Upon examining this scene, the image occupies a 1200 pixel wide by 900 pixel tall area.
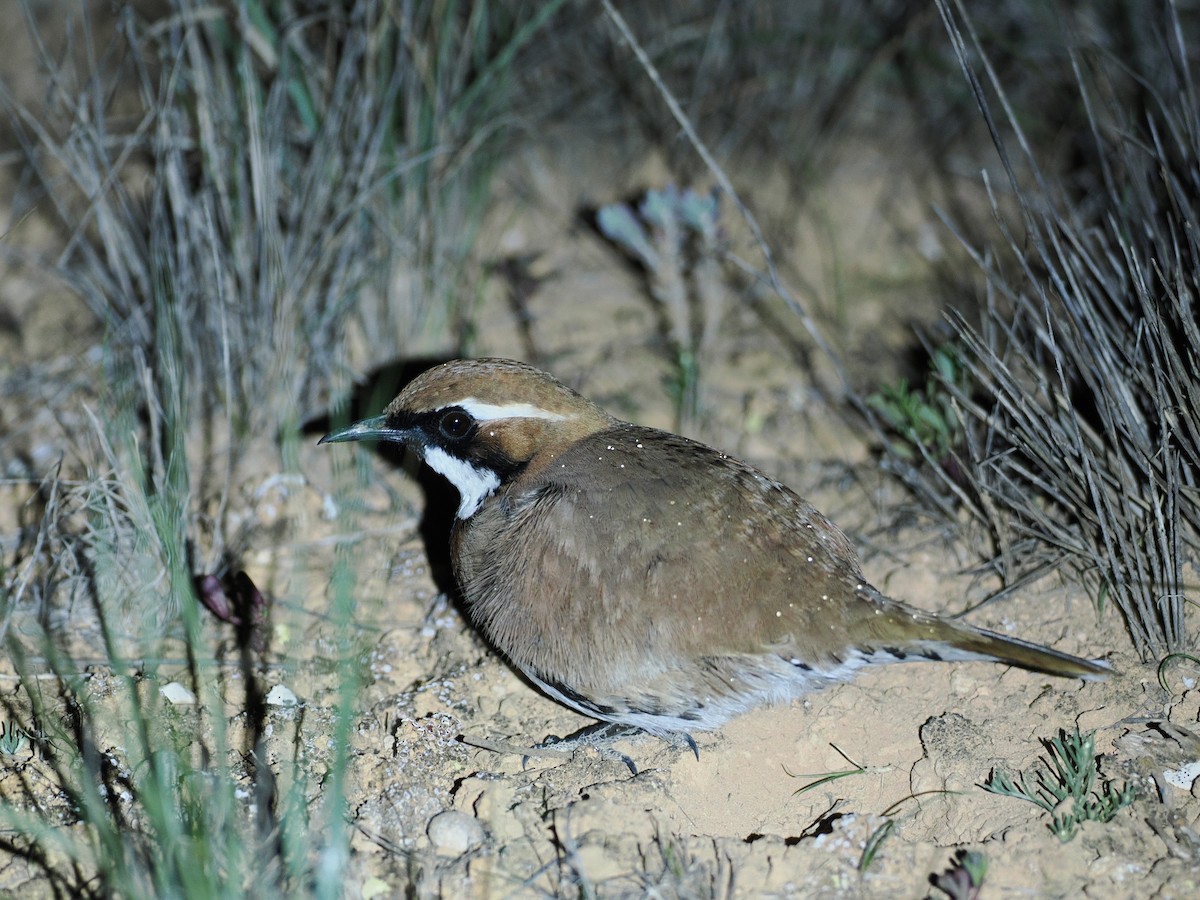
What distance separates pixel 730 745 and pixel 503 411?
1388 mm

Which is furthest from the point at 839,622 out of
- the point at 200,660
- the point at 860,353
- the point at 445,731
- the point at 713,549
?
the point at 860,353

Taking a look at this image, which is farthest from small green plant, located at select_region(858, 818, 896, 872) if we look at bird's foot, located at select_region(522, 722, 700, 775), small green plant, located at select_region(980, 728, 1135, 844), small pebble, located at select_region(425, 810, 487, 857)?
small pebble, located at select_region(425, 810, 487, 857)

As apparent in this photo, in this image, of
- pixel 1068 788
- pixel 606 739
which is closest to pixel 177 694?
pixel 606 739

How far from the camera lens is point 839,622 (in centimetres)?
353

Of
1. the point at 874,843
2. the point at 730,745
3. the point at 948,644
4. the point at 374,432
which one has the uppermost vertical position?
the point at 374,432

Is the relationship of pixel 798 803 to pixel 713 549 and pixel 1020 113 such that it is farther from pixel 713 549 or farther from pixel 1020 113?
pixel 1020 113

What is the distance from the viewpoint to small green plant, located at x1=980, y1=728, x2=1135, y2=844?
333 centimetres

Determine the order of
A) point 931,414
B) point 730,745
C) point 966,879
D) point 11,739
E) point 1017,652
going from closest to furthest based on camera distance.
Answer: point 966,879 < point 1017,652 < point 11,739 < point 730,745 < point 931,414

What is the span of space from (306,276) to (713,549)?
237 centimetres

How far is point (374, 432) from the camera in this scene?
418 centimetres

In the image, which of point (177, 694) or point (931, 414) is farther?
point (931, 414)

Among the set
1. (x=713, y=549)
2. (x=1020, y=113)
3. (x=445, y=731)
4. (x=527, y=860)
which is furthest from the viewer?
(x=1020, y=113)

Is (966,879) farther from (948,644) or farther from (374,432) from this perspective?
(374,432)

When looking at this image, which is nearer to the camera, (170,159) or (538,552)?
(538,552)
